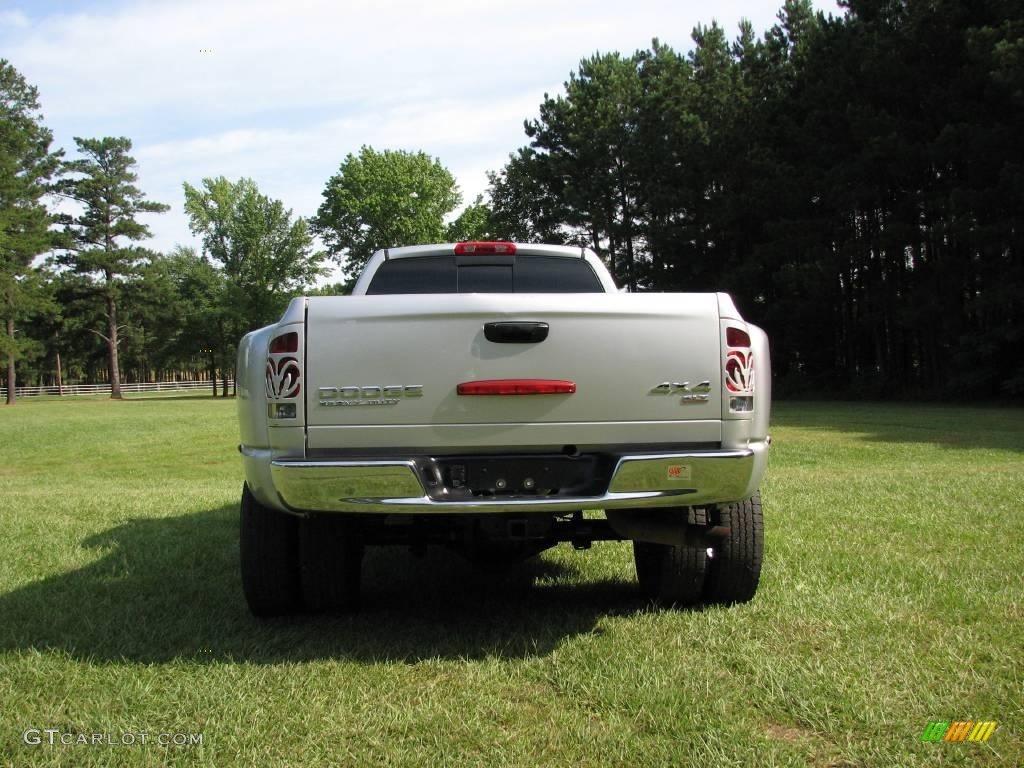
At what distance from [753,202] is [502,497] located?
34.7 m

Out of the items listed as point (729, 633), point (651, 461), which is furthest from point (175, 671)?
point (729, 633)

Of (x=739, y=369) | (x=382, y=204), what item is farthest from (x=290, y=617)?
(x=382, y=204)

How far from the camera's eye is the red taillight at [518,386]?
137 inches

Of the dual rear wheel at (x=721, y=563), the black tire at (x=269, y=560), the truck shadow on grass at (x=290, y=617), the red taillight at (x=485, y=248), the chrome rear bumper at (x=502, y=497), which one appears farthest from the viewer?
the red taillight at (x=485, y=248)

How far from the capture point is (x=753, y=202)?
3584 cm

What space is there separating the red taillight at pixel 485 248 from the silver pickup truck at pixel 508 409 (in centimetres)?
146

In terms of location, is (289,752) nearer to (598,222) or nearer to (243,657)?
(243,657)

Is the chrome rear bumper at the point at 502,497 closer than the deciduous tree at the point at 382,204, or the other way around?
the chrome rear bumper at the point at 502,497

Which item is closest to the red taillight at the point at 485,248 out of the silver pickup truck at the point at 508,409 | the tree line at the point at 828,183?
the silver pickup truck at the point at 508,409

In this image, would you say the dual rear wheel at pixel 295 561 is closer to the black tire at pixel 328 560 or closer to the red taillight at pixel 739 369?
the black tire at pixel 328 560

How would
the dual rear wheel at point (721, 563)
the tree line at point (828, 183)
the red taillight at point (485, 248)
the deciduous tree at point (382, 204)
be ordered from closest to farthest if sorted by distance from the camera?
the dual rear wheel at point (721, 563) < the red taillight at point (485, 248) < the tree line at point (828, 183) < the deciduous tree at point (382, 204)

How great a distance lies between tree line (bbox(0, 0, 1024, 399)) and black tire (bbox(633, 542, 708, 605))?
25.2 m

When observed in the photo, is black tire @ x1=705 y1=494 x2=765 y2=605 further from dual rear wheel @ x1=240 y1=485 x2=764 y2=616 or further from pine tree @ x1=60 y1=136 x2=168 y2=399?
pine tree @ x1=60 y1=136 x2=168 y2=399

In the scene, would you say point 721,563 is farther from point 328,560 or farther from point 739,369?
point 328,560
